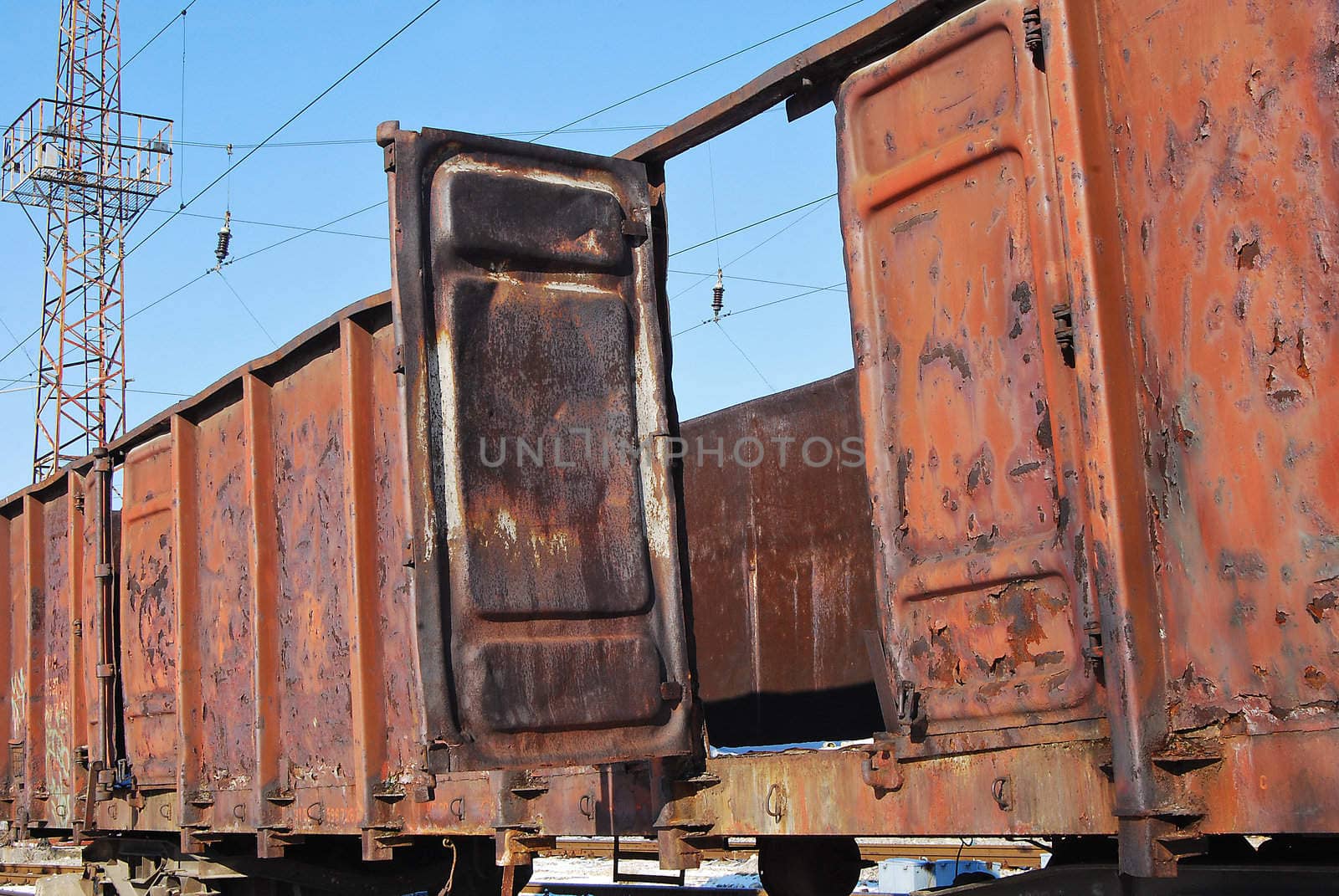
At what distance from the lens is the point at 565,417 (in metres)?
3.87

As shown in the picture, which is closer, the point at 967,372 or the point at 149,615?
the point at 967,372

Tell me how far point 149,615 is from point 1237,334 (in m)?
6.67

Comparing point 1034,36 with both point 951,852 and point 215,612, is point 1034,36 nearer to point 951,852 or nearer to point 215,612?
point 215,612

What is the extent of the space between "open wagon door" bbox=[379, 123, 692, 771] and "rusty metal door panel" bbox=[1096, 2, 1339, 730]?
177 centimetres

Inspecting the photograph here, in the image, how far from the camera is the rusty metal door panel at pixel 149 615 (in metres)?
7.20

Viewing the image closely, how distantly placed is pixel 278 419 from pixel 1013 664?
4.45 m

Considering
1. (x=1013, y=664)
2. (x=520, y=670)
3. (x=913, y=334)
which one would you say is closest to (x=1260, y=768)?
(x=1013, y=664)

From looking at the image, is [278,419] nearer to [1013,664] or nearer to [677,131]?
[677,131]

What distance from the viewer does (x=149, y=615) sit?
7.53m

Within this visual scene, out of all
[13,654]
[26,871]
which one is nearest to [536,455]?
[13,654]

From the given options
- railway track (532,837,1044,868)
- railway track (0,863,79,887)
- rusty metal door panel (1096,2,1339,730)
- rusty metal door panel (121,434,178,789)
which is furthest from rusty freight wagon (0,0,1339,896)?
railway track (0,863,79,887)

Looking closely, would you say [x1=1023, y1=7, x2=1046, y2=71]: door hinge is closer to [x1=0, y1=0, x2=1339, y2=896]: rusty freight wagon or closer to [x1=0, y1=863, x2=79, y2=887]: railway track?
[x1=0, y1=0, x2=1339, y2=896]: rusty freight wagon

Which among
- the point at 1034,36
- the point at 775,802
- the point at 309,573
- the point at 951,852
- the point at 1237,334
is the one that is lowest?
the point at 951,852

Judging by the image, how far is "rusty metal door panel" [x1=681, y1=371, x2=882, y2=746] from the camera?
5.89 m
